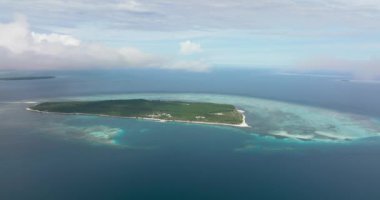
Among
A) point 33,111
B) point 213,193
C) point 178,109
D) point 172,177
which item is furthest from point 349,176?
point 33,111

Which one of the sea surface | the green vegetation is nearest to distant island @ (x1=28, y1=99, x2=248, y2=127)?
the green vegetation

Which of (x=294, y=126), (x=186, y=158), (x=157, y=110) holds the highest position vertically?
(x=157, y=110)

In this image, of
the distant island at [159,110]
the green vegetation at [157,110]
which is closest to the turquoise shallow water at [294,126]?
the distant island at [159,110]

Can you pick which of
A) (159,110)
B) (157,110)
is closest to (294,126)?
(159,110)

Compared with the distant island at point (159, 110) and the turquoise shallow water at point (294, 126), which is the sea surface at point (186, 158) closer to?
the turquoise shallow water at point (294, 126)

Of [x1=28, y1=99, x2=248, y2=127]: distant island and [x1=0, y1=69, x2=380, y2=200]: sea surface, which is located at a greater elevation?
[x1=28, y1=99, x2=248, y2=127]: distant island

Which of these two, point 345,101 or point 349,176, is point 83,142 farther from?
point 345,101

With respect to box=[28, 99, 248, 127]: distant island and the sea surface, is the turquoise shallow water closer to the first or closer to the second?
the sea surface

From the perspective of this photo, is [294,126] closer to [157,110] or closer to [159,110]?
[159,110]

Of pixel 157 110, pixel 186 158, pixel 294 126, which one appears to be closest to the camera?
pixel 186 158
